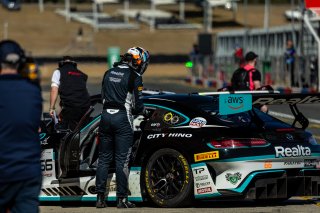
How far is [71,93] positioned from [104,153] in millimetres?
2576

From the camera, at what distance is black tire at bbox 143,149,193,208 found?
1042 centimetres

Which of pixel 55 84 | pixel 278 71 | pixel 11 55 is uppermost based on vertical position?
pixel 11 55

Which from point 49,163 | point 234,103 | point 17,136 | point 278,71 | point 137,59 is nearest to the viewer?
point 17,136

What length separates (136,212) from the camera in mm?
10445

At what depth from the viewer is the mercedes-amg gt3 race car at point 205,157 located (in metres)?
10.3

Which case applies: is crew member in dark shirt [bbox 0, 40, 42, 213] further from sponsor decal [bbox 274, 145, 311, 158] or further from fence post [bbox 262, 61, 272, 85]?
fence post [bbox 262, 61, 272, 85]

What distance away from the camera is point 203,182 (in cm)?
1037

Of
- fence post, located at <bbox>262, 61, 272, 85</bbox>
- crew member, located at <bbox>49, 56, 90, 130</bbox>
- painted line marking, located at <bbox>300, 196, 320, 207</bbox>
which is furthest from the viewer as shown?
fence post, located at <bbox>262, 61, 272, 85</bbox>

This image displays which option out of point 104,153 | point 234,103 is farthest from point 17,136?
point 104,153

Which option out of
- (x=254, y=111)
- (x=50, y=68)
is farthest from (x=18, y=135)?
(x=50, y=68)

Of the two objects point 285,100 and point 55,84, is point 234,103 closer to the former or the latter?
point 285,100

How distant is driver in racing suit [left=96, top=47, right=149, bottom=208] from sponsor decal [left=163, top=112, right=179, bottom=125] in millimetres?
351

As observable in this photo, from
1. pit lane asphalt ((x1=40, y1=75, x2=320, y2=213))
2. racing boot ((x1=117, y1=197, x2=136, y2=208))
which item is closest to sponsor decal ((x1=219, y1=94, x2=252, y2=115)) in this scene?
pit lane asphalt ((x1=40, y1=75, x2=320, y2=213))

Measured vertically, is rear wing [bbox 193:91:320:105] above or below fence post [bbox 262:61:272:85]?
above
